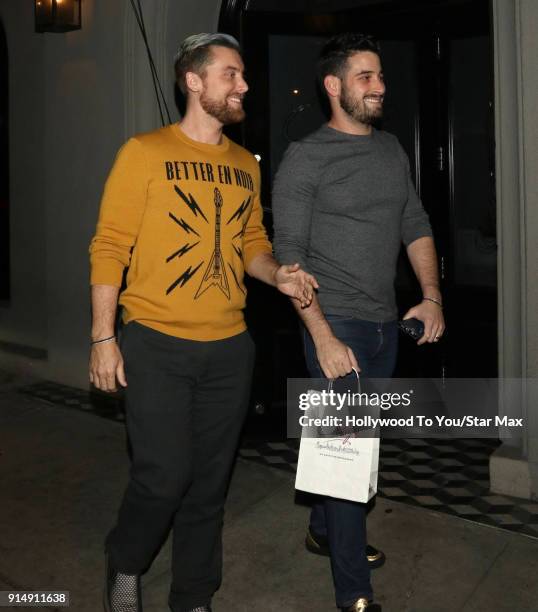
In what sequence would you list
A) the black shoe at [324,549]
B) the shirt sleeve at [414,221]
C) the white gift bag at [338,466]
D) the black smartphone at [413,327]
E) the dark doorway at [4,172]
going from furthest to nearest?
the dark doorway at [4,172]
the black shoe at [324,549]
the shirt sleeve at [414,221]
the black smartphone at [413,327]
the white gift bag at [338,466]

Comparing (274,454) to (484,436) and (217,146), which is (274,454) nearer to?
(484,436)

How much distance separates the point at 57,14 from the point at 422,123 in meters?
2.82

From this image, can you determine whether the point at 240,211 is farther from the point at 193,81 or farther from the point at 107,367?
the point at 107,367

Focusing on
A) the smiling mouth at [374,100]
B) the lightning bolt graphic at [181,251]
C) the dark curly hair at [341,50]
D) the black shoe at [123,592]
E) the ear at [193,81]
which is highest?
the dark curly hair at [341,50]

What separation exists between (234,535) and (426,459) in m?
1.43

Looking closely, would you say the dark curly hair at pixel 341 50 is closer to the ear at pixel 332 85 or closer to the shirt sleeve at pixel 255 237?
the ear at pixel 332 85

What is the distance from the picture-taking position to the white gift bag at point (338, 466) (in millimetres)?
2263

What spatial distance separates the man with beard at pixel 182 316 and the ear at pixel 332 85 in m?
0.35


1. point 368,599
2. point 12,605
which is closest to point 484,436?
point 368,599

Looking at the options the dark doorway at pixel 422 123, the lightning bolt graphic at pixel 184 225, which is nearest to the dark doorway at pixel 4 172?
the dark doorway at pixel 422 123

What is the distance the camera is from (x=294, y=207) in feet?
8.46

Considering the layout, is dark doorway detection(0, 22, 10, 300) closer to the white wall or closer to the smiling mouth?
the white wall

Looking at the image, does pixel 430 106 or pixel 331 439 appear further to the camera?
pixel 430 106

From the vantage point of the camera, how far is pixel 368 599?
2.57 metres
